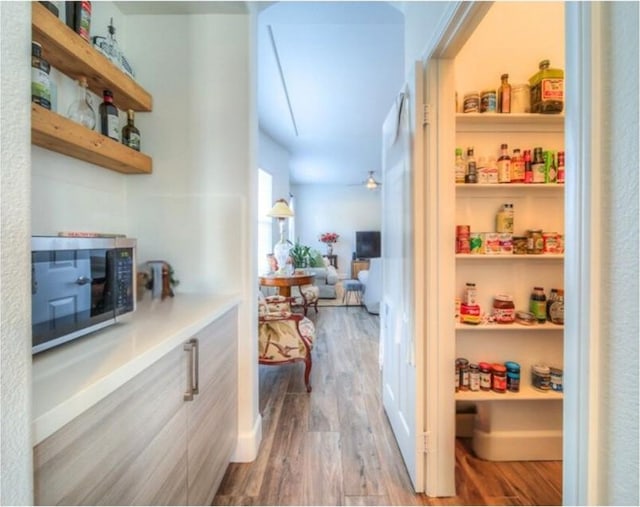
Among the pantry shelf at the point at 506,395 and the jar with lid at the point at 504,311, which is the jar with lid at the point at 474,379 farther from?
the jar with lid at the point at 504,311

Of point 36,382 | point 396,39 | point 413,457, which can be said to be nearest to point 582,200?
point 36,382

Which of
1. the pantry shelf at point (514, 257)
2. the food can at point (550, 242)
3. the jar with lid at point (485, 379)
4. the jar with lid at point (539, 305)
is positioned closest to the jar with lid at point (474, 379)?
the jar with lid at point (485, 379)

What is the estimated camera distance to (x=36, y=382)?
56cm

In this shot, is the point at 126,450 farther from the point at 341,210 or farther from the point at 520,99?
the point at 341,210

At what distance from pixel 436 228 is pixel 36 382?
53.0 inches

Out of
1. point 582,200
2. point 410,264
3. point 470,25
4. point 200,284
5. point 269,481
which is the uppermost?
point 470,25

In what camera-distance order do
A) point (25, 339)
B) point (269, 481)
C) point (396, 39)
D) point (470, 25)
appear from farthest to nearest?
1. point (396, 39)
2. point (269, 481)
3. point (470, 25)
4. point (25, 339)

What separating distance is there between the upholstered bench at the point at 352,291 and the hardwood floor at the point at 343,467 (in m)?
3.20

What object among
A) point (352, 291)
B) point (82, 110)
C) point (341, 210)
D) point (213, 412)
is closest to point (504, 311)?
point (213, 412)

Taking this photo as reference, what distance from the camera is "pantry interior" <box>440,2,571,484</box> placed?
5.12 ft

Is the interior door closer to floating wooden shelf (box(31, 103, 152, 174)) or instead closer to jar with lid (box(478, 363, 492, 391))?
jar with lid (box(478, 363, 492, 391))

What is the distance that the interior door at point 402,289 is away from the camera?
4.48 ft

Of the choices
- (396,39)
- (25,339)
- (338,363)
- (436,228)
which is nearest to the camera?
(25,339)

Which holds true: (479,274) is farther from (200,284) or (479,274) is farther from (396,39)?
(396,39)
